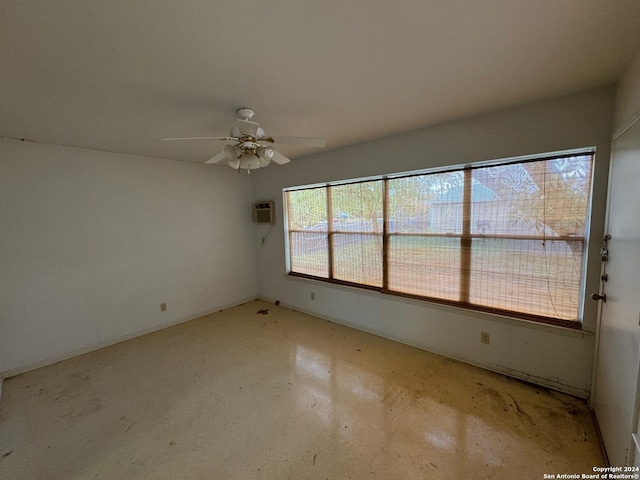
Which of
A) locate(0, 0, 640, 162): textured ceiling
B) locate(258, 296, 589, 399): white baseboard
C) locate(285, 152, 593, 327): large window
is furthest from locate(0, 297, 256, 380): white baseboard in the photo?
locate(0, 0, 640, 162): textured ceiling

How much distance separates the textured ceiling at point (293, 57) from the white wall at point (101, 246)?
2.30 ft

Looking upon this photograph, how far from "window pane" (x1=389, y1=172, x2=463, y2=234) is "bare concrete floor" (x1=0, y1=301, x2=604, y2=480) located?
4.68 feet

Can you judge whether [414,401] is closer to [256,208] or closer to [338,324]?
[338,324]

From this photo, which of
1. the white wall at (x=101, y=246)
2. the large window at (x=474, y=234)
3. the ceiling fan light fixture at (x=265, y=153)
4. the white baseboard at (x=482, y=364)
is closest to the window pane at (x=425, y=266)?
the large window at (x=474, y=234)

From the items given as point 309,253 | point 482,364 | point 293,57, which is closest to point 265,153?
point 293,57

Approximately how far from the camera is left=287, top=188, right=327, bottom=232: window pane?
3.77 meters

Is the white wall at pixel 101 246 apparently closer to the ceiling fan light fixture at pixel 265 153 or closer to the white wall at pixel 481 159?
the white wall at pixel 481 159

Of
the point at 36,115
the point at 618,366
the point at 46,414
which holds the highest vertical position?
the point at 36,115

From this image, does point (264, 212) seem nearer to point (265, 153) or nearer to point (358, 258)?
point (358, 258)

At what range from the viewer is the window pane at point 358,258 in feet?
10.7

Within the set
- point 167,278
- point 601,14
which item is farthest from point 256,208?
point 601,14

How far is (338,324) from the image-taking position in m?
3.60

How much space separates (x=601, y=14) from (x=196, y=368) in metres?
3.81

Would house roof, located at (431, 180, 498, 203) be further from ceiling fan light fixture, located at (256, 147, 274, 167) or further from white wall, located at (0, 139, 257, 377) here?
white wall, located at (0, 139, 257, 377)
